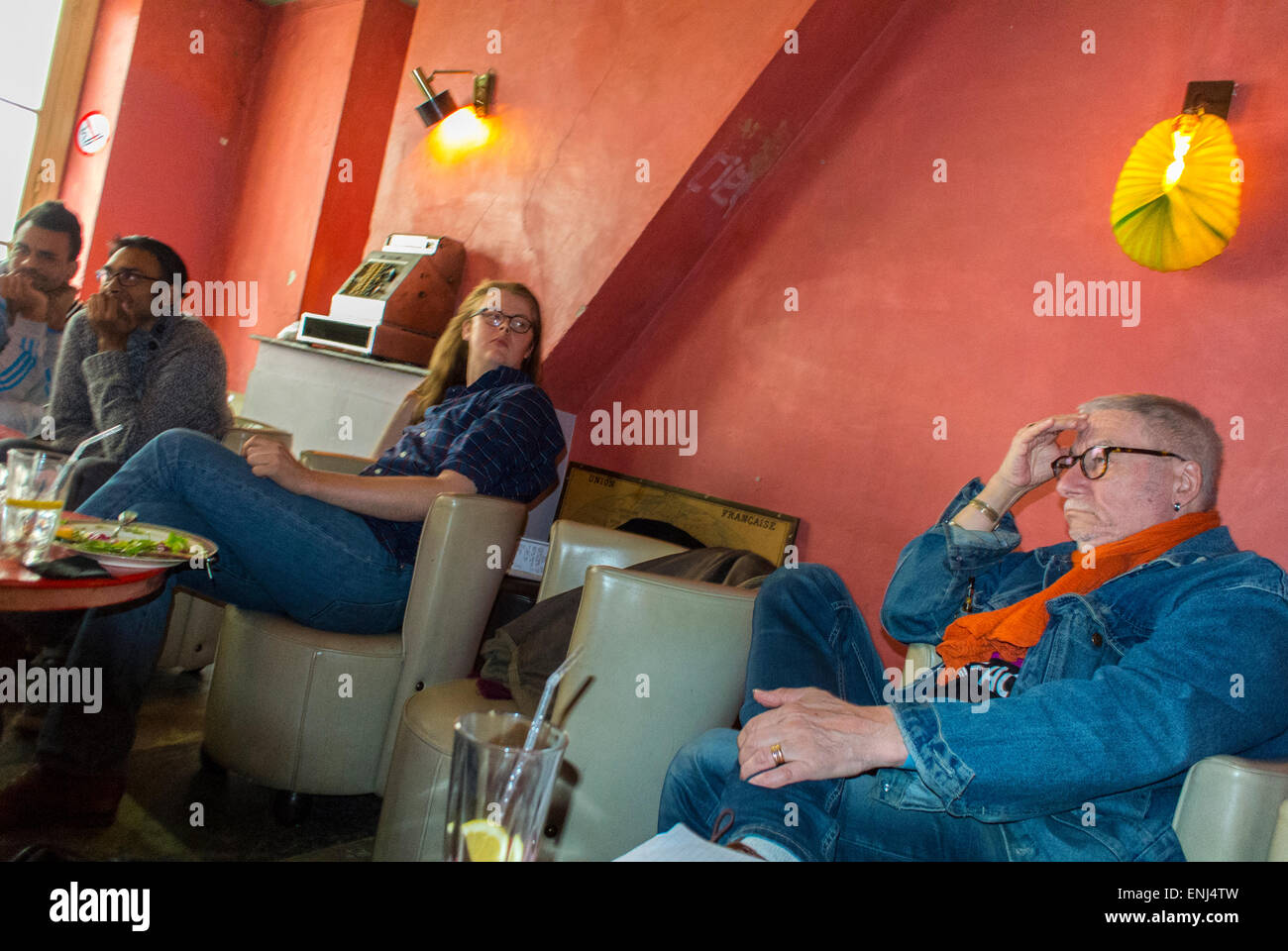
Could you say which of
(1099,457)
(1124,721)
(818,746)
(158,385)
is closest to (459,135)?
(158,385)

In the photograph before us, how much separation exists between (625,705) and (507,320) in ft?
3.94

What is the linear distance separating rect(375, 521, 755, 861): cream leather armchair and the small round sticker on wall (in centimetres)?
479

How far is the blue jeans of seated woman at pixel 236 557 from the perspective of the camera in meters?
1.71

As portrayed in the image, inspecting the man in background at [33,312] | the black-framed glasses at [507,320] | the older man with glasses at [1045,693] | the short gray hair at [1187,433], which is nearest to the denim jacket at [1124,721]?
the older man with glasses at [1045,693]

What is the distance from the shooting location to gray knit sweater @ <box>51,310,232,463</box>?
2209mm

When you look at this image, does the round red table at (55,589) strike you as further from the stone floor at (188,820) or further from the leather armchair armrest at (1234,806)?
the leather armchair armrest at (1234,806)

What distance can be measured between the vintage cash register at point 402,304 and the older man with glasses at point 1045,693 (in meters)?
2.29

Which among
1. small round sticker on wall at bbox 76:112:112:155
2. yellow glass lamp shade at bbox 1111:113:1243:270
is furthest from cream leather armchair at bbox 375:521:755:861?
small round sticker on wall at bbox 76:112:112:155

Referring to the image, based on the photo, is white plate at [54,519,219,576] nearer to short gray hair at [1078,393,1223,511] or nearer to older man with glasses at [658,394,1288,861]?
older man with glasses at [658,394,1288,861]

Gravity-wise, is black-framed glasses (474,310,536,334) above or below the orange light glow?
below

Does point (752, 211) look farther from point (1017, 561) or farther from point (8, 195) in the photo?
point (8, 195)

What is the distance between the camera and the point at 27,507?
1296 millimetres

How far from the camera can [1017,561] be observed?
1.67m

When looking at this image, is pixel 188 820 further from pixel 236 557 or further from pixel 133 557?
pixel 133 557
